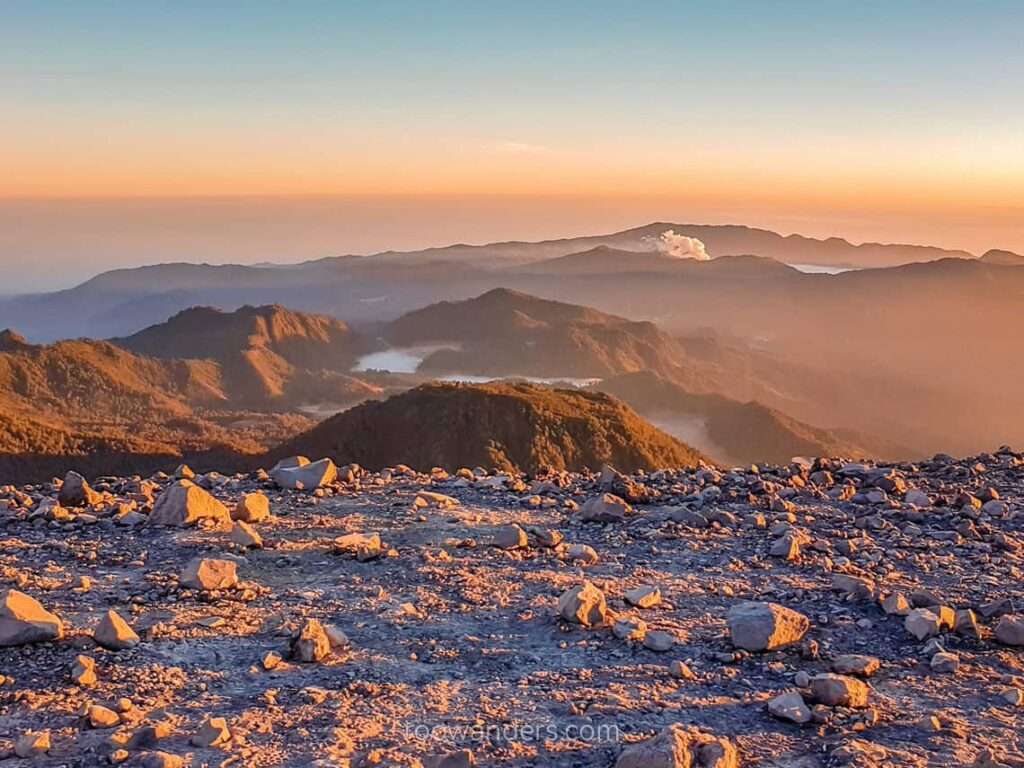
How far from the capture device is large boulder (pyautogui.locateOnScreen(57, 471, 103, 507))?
354 inches

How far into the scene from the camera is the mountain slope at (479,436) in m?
41.5

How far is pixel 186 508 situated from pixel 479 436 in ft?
111

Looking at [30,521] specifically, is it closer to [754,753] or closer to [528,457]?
[754,753]

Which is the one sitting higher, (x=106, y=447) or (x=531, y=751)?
(x=531, y=751)

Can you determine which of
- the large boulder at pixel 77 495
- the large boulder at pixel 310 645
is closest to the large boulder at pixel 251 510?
the large boulder at pixel 77 495

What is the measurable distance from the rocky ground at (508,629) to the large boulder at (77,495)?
0.03 meters

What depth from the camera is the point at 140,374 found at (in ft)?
305

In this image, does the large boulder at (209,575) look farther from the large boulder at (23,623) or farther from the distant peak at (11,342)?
the distant peak at (11,342)

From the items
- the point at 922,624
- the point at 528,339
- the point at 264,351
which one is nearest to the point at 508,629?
the point at 922,624

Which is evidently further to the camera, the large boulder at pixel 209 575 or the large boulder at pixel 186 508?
the large boulder at pixel 186 508

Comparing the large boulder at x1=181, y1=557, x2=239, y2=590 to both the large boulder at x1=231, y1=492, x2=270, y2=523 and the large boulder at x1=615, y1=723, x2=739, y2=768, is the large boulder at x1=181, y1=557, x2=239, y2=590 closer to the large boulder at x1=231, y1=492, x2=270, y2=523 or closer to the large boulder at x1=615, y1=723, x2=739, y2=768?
the large boulder at x1=231, y1=492, x2=270, y2=523

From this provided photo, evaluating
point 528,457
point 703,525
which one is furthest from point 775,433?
point 703,525

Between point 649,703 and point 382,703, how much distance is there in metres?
1.57

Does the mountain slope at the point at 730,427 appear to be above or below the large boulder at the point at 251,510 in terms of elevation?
below
